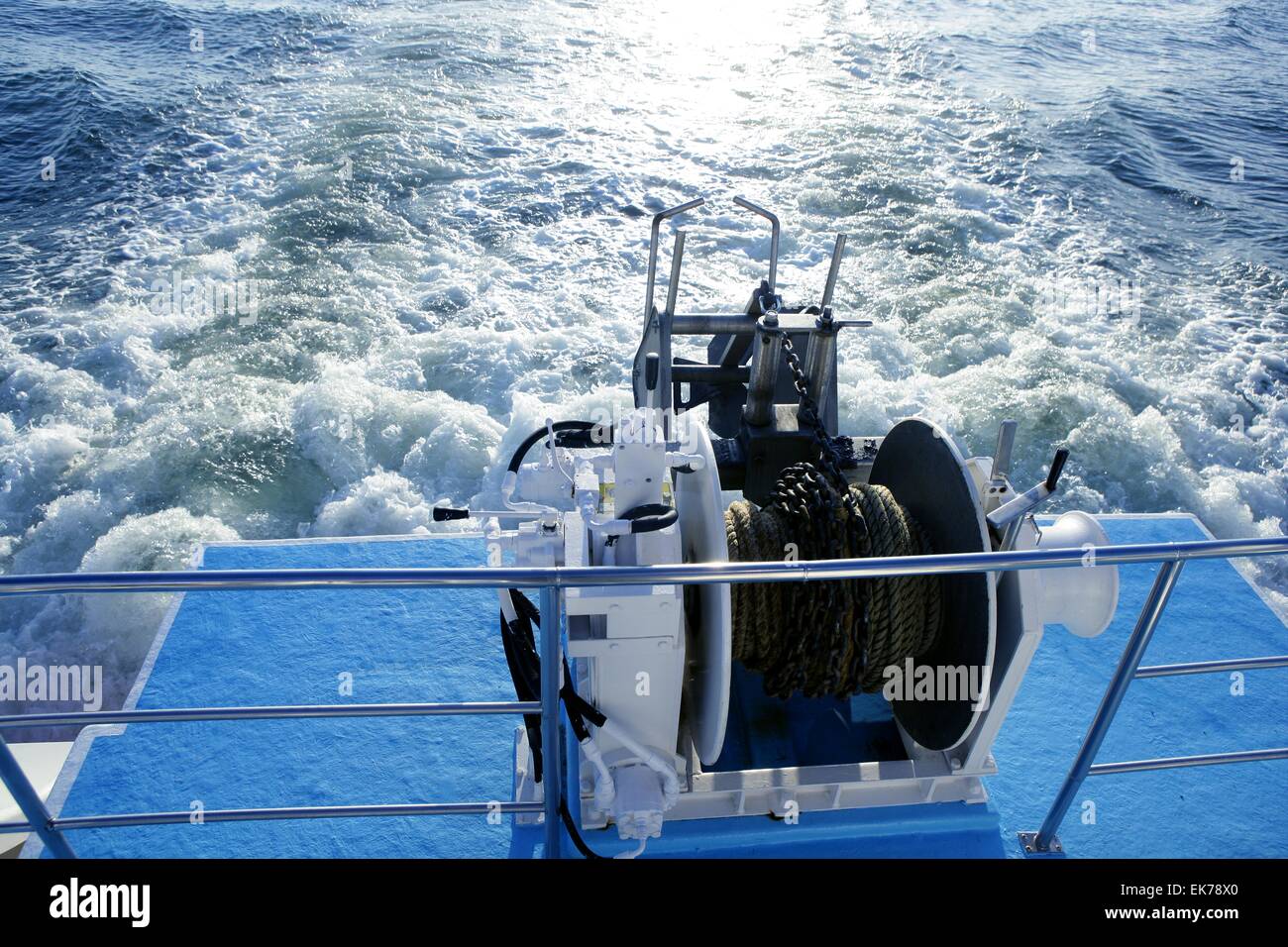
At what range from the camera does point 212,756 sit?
3.48m

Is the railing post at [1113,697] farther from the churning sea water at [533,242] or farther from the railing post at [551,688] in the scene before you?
the churning sea water at [533,242]

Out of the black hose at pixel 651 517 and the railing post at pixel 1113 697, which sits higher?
the black hose at pixel 651 517

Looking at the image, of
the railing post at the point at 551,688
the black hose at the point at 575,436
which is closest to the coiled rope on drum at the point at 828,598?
the black hose at the point at 575,436

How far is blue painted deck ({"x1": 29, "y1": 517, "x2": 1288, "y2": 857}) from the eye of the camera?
3.10 m

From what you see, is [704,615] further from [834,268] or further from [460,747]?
[834,268]

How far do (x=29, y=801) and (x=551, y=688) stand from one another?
4.45 ft

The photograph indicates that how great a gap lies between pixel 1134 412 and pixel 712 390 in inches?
187

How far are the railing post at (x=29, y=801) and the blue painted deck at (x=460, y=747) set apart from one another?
0.68 meters

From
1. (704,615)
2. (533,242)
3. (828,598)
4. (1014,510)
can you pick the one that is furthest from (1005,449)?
(533,242)

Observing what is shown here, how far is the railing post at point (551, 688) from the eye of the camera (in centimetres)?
210

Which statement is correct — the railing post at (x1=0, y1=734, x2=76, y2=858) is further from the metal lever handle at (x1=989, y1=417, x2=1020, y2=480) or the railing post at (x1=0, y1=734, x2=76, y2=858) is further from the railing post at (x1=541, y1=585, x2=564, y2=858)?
the metal lever handle at (x1=989, y1=417, x2=1020, y2=480)

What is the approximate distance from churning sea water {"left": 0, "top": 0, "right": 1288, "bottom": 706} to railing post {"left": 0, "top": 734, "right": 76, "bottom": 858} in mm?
3162
